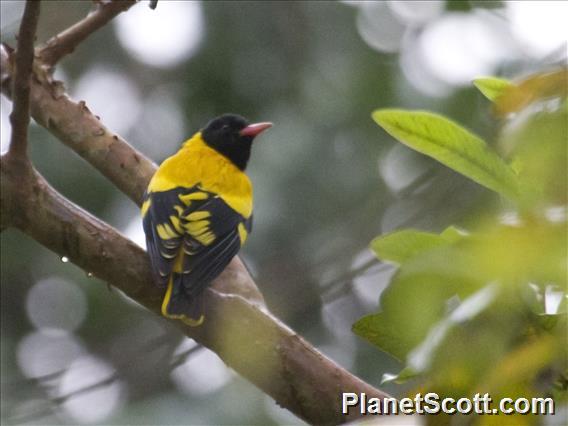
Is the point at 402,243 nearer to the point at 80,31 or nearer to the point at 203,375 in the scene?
the point at 80,31

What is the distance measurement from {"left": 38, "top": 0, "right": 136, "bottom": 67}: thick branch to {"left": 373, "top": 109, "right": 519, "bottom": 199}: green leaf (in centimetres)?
177

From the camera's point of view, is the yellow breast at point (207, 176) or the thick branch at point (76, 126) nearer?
the thick branch at point (76, 126)

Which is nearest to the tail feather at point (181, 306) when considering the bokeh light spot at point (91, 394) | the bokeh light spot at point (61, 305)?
the bokeh light spot at point (91, 394)

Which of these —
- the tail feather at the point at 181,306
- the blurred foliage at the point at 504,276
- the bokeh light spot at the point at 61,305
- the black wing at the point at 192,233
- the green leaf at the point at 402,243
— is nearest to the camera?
the blurred foliage at the point at 504,276

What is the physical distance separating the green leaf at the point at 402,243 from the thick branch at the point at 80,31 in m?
1.84

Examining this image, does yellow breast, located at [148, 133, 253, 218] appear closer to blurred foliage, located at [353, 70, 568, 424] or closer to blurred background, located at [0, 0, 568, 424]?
blurred background, located at [0, 0, 568, 424]

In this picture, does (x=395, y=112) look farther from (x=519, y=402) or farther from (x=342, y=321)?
(x=342, y=321)

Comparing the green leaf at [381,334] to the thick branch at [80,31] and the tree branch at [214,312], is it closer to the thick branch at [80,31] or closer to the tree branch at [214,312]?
the tree branch at [214,312]

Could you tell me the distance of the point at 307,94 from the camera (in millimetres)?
5887

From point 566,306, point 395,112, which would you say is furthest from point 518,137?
point 566,306

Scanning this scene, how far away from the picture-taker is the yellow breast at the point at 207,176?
348cm

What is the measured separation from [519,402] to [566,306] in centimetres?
41

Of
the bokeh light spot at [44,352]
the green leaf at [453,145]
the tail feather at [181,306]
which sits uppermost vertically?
the bokeh light spot at [44,352]

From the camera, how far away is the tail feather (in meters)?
2.55
